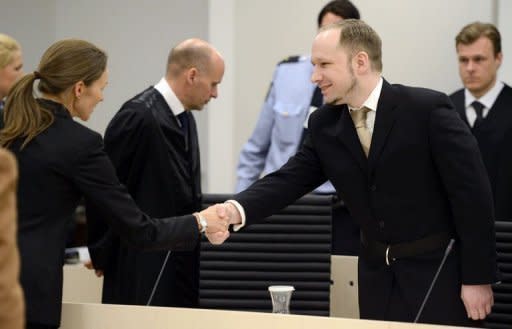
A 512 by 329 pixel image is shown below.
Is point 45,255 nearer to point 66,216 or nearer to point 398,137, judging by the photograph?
point 66,216

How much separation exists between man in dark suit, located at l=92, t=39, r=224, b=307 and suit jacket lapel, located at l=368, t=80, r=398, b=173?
1000 millimetres

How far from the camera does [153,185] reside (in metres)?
3.65

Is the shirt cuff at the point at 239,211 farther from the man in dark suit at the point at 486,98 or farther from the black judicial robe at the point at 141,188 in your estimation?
the man in dark suit at the point at 486,98

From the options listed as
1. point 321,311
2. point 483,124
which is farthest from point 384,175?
point 483,124

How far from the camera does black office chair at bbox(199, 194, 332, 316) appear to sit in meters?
3.59

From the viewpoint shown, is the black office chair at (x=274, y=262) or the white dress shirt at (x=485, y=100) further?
the white dress shirt at (x=485, y=100)

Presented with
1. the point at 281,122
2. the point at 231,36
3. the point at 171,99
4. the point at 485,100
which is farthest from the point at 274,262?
the point at 231,36

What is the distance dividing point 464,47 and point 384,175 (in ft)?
6.08

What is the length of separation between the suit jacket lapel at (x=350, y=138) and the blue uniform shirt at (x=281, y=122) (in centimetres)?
142

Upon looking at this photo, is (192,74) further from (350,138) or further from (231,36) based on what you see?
(231,36)

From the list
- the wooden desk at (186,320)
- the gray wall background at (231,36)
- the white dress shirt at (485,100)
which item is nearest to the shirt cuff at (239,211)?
the wooden desk at (186,320)

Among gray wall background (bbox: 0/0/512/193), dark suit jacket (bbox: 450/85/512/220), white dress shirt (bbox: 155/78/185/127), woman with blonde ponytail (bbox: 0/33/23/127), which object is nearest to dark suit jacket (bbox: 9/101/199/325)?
white dress shirt (bbox: 155/78/185/127)

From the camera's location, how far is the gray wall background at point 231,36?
5.20 m

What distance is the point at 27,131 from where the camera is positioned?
8.79ft
